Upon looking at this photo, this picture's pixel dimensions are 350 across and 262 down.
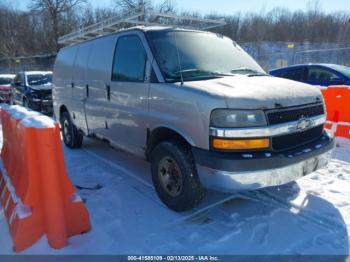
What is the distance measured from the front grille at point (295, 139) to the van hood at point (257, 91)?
0.32 metres

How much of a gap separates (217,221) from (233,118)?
1.23 m

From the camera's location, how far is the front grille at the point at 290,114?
3.14m

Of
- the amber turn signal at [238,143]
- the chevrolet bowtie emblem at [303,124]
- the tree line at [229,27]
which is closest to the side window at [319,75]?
the chevrolet bowtie emblem at [303,124]

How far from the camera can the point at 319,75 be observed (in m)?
9.23

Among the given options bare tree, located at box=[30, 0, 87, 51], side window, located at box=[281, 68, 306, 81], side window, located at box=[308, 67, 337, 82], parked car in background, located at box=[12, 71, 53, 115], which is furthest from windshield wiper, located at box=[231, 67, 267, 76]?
bare tree, located at box=[30, 0, 87, 51]

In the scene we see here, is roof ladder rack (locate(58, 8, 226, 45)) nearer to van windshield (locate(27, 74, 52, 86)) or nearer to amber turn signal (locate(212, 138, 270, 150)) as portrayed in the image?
amber turn signal (locate(212, 138, 270, 150))

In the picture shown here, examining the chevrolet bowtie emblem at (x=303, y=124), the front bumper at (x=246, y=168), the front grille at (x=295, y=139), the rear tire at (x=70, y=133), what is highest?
the chevrolet bowtie emblem at (x=303, y=124)

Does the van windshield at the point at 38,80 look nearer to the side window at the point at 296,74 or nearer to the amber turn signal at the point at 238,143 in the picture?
the side window at the point at 296,74

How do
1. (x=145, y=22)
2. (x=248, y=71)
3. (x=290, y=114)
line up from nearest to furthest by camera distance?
1. (x=290, y=114)
2. (x=248, y=71)
3. (x=145, y=22)

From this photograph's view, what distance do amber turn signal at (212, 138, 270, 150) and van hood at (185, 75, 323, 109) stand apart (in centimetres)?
32

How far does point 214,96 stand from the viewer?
10.0ft

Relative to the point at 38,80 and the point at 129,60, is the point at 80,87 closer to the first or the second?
the point at 129,60

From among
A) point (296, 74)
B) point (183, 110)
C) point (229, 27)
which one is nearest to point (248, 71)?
point (183, 110)

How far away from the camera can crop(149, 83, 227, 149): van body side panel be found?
3088 millimetres
